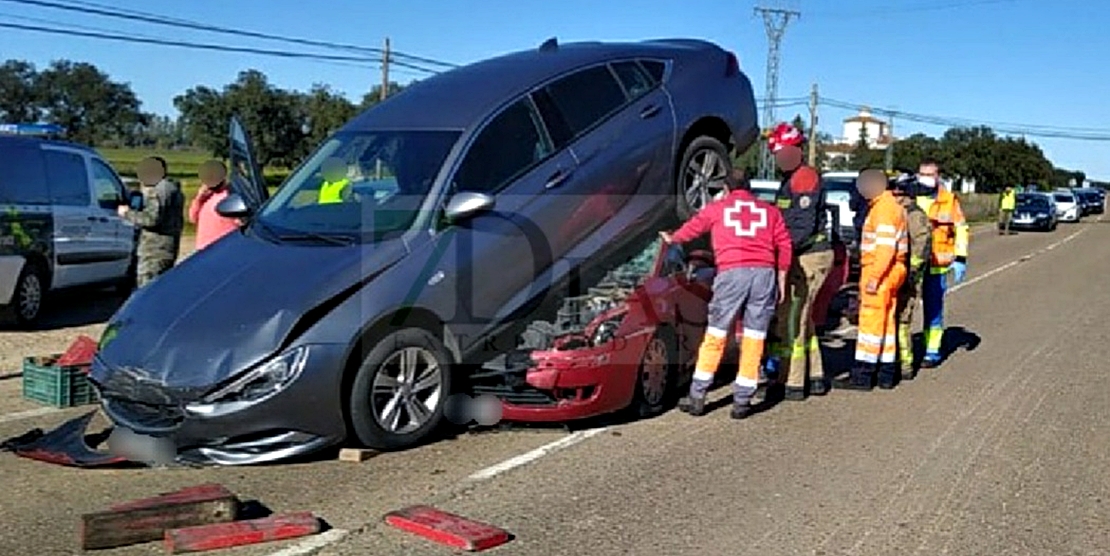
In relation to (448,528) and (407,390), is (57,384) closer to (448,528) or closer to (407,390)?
(407,390)

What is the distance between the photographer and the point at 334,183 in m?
7.55

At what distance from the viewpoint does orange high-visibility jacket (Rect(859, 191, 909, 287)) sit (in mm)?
8938

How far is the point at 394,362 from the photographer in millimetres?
6625

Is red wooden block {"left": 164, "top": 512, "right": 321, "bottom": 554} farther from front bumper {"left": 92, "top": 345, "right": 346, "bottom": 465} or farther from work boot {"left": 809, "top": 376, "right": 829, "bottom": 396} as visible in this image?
work boot {"left": 809, "top": 376, "right": 829, "bottom": 396}

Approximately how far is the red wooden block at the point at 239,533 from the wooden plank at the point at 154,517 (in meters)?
0.08

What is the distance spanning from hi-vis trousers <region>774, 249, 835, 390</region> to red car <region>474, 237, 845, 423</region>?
2.56 ft

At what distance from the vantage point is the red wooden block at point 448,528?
5059 millimetres

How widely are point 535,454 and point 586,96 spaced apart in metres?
2.66

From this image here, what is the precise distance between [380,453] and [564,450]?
3.43ft

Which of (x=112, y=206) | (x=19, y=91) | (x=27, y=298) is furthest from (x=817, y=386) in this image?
(x=19, y=91)

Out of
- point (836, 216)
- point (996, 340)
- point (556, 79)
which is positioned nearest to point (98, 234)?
point (556, 79)

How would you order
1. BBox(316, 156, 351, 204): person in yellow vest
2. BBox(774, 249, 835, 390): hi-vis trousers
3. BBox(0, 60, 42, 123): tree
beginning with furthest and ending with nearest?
BBox(0, 60, 42, 123): tree
BBox(774, 249, 835, 390): hi-vis trousers
BBox(316, 156, 351, 204): person in yellow vest

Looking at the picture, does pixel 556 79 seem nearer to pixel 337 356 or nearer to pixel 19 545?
pixel 337 356

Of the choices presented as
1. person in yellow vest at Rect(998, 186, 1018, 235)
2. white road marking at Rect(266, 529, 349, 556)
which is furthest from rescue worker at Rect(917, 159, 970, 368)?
person in yellow vest at Rect(998, 186, 1018, 235)
